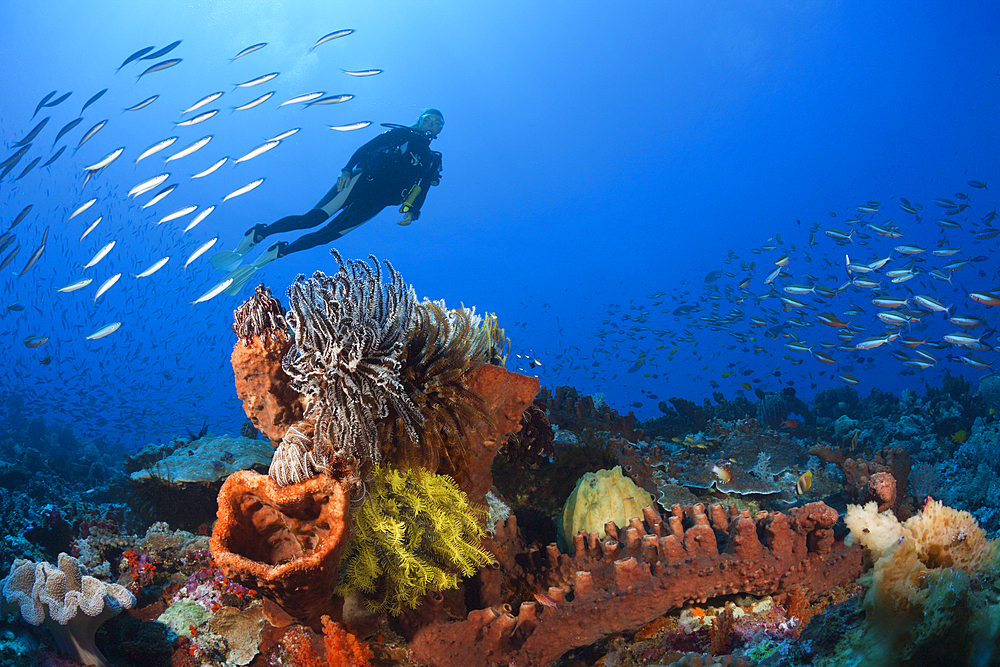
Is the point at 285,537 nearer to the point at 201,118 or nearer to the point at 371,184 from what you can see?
the point at 371,184

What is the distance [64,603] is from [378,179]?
9.57 metres

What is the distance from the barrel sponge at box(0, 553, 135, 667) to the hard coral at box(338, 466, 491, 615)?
2142mm

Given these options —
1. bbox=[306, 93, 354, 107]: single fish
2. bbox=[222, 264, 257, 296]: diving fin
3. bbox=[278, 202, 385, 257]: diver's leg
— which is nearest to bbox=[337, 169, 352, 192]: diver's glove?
bbox=[278, 202, 385, 257]: diver's leg

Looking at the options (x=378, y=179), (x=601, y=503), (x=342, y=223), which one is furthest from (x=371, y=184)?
(x=601, y=503)

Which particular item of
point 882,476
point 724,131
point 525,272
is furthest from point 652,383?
point 882,476

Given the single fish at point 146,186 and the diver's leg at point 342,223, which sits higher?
the diver's leg at point 342,223

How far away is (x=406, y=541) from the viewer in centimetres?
302

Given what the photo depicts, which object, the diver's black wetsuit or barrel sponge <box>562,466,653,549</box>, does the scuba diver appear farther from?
barrel sponge <box>562,466,653,549</box>

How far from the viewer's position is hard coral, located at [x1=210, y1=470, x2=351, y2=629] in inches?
90.0

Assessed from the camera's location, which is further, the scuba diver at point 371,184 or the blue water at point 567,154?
the blue water at point 567,154

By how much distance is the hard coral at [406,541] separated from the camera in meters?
2.88

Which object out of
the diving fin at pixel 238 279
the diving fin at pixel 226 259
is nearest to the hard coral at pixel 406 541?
the diving fin at pixel 238 279

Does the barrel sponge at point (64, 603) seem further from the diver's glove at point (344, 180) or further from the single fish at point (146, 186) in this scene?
the diver's glove at point (344, 180)

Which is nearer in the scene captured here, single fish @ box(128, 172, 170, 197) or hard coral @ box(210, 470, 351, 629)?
hard coral @ box(210, 470, 351, 629)
